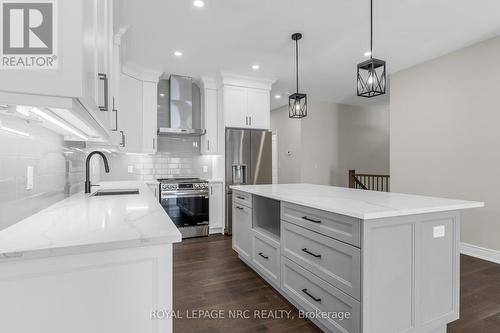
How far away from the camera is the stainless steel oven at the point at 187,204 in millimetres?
3941

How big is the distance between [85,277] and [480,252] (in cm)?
421

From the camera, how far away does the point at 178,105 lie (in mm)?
4465

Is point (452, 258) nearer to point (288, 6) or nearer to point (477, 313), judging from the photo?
point (477, 313)

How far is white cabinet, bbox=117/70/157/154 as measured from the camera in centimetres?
402

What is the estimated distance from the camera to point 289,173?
6.62 m

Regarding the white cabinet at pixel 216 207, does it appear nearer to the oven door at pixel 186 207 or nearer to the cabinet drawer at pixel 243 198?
the oven door at pixel 186 207

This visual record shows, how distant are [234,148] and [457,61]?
3.34m

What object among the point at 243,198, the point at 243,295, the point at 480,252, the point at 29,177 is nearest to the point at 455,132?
the point at 480,252

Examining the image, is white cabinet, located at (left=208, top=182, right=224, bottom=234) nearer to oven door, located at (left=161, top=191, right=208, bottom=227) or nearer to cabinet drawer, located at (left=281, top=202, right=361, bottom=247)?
Answer: oven door, located at (left=161, top=191, right=208, bottom=227)

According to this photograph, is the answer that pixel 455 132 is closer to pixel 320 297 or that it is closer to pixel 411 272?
pixel 411 272

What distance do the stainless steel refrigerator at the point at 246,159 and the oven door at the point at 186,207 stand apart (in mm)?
421

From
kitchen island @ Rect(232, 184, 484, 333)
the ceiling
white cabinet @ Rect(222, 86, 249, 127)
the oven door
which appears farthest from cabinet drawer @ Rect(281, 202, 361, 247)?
white cabinet @ Rect(222, 86, 249, 127)

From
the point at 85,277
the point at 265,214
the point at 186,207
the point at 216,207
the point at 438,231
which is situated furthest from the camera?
the point at 216,207

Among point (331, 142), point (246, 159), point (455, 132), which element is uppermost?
point (331, 142)
